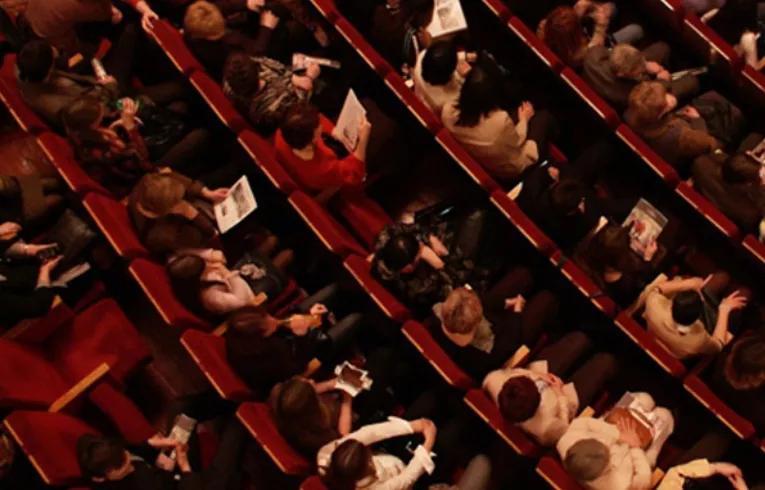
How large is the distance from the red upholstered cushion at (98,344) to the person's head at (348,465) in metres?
0.54

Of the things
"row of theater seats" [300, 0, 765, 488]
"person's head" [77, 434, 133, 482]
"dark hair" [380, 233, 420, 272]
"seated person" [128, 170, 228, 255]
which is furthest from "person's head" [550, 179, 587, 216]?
"person's head" [77, 434, 133, 482]

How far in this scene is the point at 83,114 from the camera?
1672 mm

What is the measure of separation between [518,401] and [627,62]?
760mm

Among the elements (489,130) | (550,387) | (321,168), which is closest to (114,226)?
(321,168)

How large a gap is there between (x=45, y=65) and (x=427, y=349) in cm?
94

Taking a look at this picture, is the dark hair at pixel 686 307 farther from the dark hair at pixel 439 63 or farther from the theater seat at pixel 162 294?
the theater seat at pixel 162 294

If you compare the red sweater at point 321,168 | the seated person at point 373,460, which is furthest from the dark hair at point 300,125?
the seated person at point 373,460

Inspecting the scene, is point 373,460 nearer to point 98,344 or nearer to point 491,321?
point 491,321

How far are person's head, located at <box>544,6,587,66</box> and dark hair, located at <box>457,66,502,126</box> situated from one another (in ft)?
0.76

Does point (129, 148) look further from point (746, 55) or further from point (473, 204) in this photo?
point (746, 55)

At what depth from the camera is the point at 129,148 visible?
69.7 inches

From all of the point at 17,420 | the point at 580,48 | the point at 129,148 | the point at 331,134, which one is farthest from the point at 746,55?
the point at 17,420

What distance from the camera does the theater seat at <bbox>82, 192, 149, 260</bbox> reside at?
1.57 m

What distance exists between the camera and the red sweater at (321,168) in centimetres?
169
